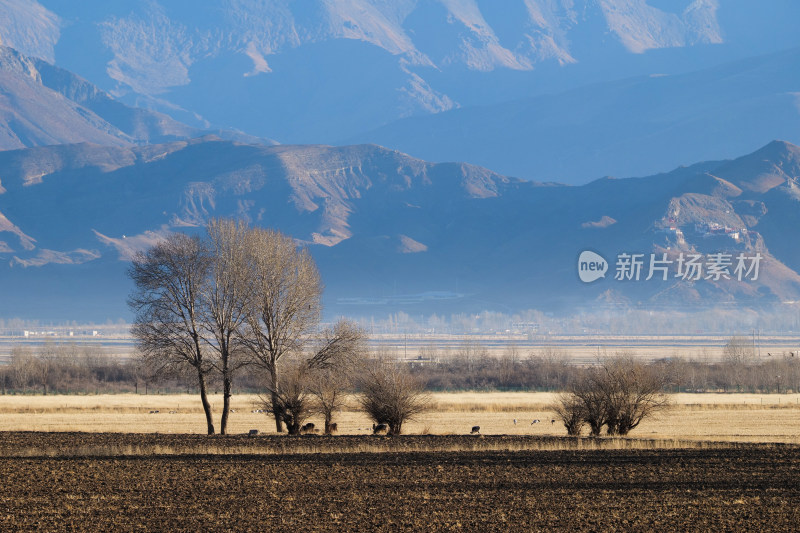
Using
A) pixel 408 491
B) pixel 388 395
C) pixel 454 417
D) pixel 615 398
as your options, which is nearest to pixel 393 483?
pixel 408 491

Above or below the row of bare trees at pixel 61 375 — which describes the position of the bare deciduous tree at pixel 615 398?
below

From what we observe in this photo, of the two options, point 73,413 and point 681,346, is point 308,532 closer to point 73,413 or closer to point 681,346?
point 73,413

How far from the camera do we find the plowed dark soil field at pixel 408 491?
74.0 feet

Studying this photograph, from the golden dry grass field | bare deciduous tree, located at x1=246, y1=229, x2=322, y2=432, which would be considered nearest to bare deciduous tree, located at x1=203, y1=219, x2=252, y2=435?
bare deciduous tree, located at x1=246, y1=229, x2=322, y2=432

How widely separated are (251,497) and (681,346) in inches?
6544

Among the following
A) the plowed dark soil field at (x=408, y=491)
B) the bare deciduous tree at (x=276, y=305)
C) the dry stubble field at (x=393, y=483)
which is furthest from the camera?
the bare deciduous tree at (x=276, y=305)

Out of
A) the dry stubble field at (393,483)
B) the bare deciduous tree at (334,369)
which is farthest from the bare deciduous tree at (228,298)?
the dry stubble field at (393,483)

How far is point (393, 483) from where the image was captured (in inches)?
1116

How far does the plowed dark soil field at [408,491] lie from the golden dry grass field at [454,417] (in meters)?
12.9

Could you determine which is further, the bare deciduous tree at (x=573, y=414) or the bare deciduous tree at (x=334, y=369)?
the bare deciduous tree at (x=334, y=369)

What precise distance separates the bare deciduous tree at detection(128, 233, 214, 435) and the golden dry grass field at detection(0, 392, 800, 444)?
24.3 ft

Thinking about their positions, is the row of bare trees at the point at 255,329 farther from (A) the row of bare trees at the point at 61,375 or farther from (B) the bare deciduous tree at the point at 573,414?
(A) the row of bare trees at the point at 61,375

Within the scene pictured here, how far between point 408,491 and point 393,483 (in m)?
1.48

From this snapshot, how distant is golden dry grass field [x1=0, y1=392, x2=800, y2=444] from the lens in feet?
168
